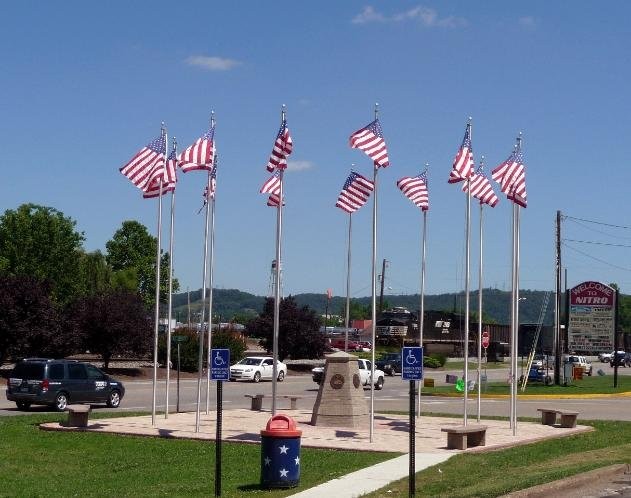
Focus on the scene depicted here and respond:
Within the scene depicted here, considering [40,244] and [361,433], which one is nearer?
[361,433]

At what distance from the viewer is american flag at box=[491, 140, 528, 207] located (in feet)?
78.3

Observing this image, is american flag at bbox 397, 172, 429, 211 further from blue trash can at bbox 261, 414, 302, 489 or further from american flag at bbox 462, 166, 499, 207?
blue trash can at bbox 261, 414, 302, 489

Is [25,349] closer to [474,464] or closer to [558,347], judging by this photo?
[558,347]

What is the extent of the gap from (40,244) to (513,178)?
219 ft

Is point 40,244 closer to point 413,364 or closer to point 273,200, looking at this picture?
point 273,200

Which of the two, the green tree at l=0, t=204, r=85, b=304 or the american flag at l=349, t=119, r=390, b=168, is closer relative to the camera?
the american flag at l=349, t=119, r=390, b=168

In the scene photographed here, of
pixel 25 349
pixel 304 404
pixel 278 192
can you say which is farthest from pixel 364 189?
pixel 25 349

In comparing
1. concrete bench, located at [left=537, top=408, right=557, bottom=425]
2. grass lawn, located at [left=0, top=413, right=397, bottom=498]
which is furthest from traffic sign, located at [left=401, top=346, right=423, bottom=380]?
concrete bench, located at [left=537, top=408, right=557, bottom=425]

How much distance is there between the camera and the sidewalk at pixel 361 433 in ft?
55.4

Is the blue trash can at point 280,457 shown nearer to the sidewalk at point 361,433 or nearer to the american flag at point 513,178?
the sidewalk at point 361,433

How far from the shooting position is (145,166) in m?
24.1

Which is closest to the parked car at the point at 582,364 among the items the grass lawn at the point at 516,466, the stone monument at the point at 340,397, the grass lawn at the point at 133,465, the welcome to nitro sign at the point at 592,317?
the welcome to nitro sign at the point at 592,317

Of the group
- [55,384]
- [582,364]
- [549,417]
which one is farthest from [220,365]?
[582,364]

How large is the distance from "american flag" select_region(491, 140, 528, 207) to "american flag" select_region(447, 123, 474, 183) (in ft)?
2.25
